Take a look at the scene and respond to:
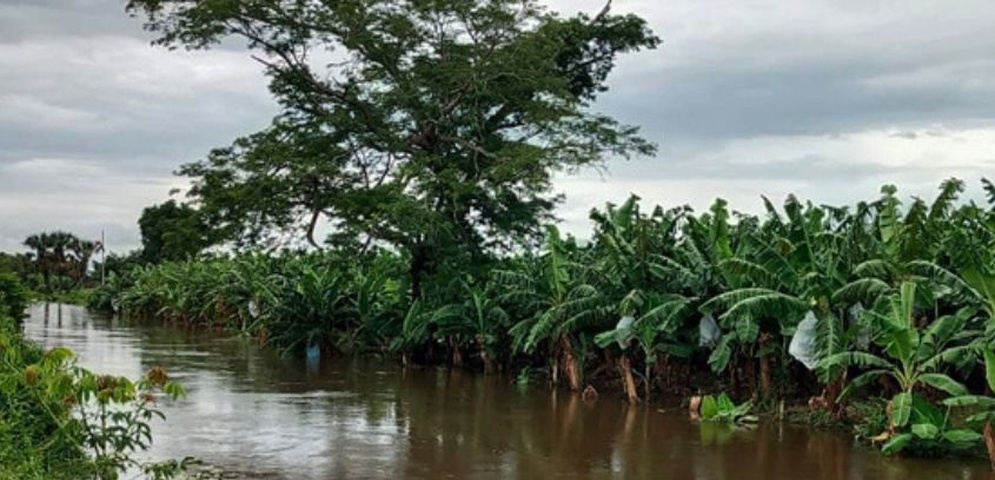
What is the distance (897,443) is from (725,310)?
4.20m

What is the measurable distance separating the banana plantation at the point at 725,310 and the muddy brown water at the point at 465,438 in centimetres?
79

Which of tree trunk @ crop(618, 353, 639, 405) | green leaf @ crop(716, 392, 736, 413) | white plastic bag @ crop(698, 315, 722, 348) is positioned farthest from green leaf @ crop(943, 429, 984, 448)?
tree trunk @ crop(618, 353, 639, 405)

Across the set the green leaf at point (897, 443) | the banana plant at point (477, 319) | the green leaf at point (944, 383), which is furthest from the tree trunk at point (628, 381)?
the green leaf at point (944, 383)

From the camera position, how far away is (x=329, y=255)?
22594 millimetres

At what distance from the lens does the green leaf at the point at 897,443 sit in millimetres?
11578

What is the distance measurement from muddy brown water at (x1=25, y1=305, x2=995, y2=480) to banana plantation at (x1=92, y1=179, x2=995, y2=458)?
79 centimetres

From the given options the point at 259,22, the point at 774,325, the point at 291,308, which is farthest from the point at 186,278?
the point at 774,325

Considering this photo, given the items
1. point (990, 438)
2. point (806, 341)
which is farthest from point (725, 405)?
point (990, 438)

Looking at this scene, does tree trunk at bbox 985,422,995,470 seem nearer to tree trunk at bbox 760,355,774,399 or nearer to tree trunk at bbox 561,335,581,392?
tree trunk at bbox 760,355,774,399

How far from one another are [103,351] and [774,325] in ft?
58.5

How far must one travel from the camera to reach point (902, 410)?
454 inches

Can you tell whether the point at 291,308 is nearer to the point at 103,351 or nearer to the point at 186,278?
the point at 103,351

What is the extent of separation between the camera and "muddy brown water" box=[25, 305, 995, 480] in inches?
436

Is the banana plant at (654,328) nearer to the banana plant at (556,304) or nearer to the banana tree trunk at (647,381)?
the banana tree trunk at (647,381)
